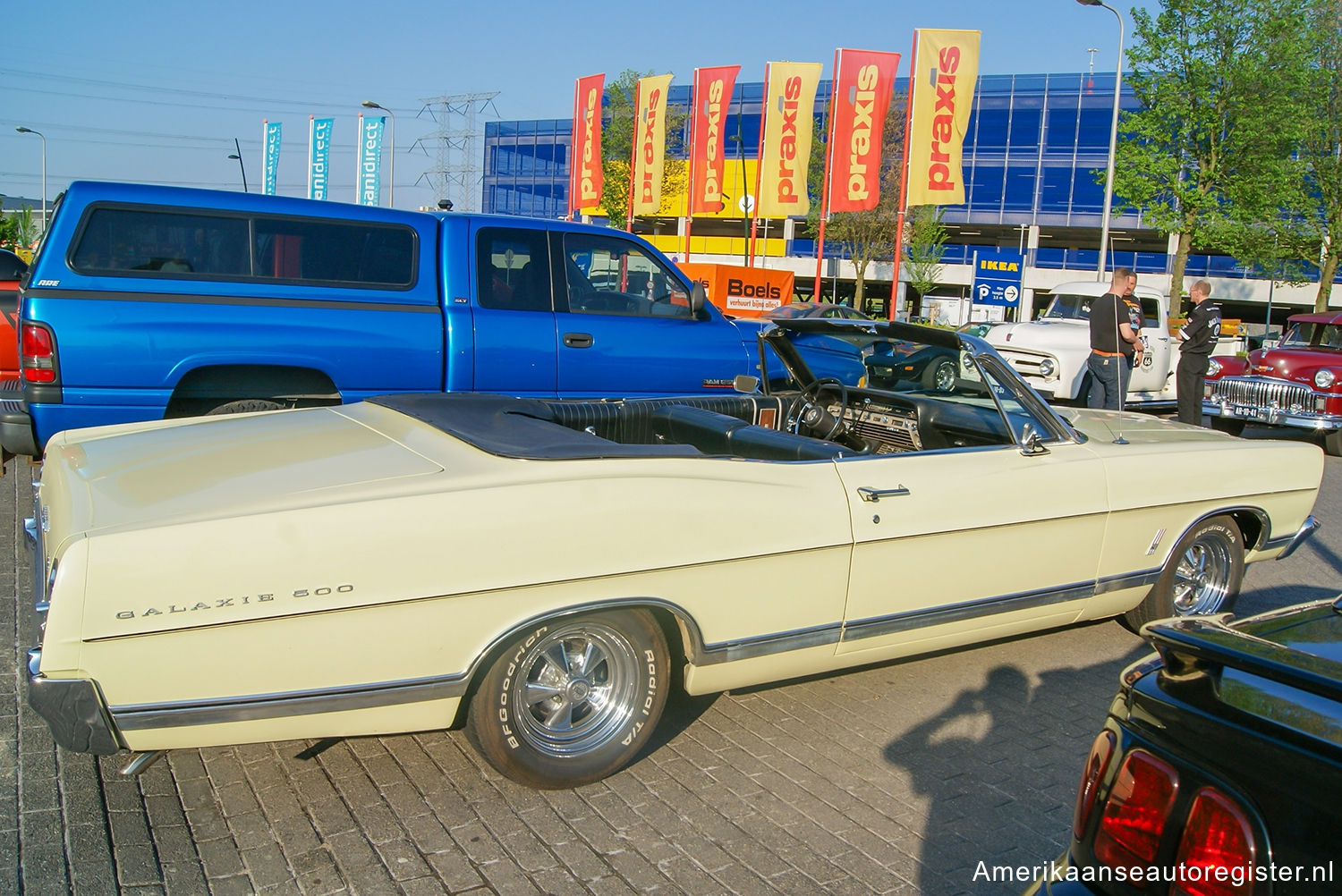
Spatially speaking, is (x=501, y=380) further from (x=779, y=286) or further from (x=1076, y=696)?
(x=779, y=286)

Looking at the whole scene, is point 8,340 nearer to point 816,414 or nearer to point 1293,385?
point 816,414

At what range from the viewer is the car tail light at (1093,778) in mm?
1783

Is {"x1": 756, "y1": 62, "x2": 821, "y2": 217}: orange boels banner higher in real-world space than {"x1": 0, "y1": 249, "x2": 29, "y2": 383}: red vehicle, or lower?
higher

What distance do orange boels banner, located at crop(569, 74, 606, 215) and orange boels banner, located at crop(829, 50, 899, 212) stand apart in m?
8.87

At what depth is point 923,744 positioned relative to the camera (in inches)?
136

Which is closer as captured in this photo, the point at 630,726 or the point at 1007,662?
the point at 630,726

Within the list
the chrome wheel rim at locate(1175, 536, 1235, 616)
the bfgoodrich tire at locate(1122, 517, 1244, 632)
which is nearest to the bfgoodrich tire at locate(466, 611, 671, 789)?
the bfgoodrich tire at locate(1122, 517, 1244, 632)

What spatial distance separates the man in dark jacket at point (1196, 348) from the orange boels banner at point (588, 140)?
782 inches

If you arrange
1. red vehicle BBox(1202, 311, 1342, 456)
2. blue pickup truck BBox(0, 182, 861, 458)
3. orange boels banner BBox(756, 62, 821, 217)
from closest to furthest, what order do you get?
blue pickup truck BBox(0, 182, 861, 458)
red vehicle BBox(1202, 311, 1342, 456)
orange boels banner BBox(756, 62, 821, 217)

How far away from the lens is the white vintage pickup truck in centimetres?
1255

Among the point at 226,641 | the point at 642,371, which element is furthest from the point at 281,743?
the point at 642,371

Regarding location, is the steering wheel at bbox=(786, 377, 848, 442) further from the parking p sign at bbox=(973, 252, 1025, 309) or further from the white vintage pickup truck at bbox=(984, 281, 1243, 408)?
the parking p sign at bbox=(973, 252, 1025, 309)

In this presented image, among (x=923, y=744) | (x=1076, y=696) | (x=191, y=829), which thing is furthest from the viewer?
(x=1076, y=696)

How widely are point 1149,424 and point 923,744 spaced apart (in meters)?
2.55
